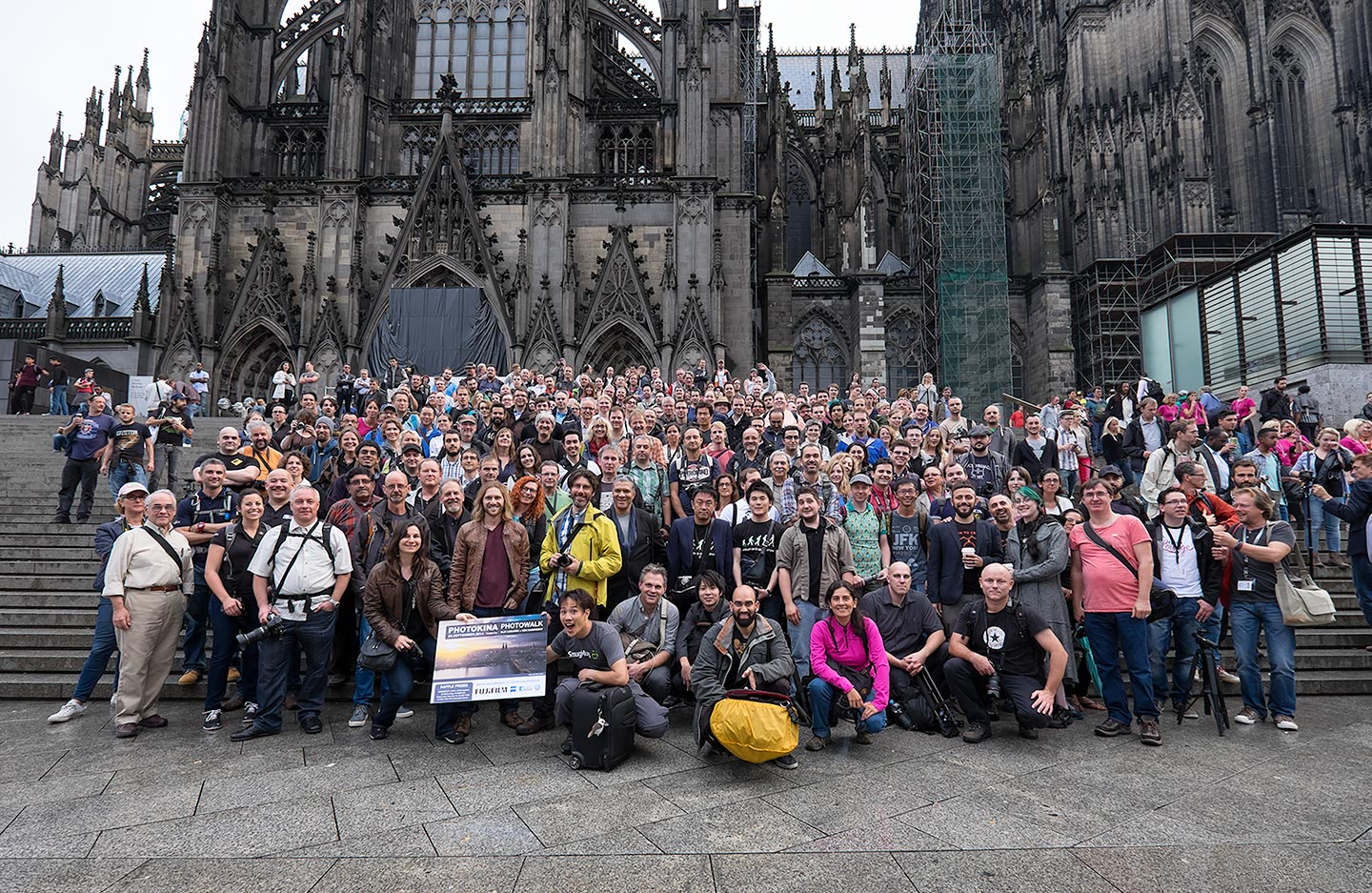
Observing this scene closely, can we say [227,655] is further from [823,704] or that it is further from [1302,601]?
[1302,601]

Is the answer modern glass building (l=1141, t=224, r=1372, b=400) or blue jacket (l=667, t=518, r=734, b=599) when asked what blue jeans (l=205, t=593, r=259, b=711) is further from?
modern glass building (l=1141, t=224, r=1372, b=400)

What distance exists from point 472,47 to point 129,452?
24.9 meters

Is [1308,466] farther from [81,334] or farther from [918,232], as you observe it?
[81,334]

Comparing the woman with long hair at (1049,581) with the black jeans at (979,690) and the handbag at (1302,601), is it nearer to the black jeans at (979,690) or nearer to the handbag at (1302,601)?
the black jeans at (979,690)

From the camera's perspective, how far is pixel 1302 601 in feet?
20.2

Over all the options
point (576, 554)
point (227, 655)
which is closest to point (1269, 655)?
point (576, 554)

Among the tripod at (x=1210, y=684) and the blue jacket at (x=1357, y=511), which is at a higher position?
the blue jacket at (x=1357, y=511)

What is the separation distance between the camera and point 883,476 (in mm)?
7684

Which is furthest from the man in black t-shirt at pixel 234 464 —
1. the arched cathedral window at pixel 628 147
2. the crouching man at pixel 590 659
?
the arched cathedral window at pixel 628 147

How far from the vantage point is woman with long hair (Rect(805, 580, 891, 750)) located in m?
5.79

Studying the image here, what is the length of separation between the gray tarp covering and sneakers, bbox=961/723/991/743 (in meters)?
21.3

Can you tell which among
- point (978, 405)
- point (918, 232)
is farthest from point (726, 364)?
point (918, 232)

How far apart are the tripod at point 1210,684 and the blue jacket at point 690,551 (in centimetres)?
378

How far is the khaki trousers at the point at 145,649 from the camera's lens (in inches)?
242
